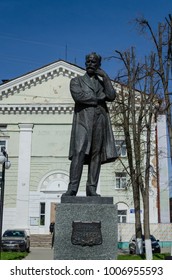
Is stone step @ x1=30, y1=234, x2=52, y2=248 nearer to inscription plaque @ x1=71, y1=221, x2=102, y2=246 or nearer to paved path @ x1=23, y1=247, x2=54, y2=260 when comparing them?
paved path @ x1=23, y1=247, x2=54, y2=260

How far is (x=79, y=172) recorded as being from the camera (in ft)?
21.7

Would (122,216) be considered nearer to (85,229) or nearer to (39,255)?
(39,255)

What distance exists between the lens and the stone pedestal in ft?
19.5

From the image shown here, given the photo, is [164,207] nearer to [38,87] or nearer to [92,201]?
[38,87]

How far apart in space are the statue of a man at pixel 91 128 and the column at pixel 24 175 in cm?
2369

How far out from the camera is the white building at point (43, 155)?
29594mm

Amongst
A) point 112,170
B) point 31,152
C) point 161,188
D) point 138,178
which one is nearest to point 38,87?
point 31,152

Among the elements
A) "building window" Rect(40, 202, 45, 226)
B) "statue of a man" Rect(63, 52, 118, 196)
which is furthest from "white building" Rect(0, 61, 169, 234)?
"statue of a man" Rect(63, 52, 118, 196)

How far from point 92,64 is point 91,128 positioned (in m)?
1.19

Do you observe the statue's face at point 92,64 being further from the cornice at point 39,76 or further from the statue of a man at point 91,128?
the cornice at point 39,76

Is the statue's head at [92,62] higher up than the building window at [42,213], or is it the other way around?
the statue's head at [92,62]

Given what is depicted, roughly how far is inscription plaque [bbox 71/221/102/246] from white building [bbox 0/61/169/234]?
22.8m

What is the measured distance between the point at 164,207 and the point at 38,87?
562 inches

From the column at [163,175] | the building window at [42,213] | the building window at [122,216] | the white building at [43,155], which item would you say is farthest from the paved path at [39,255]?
the column at [163,175]
